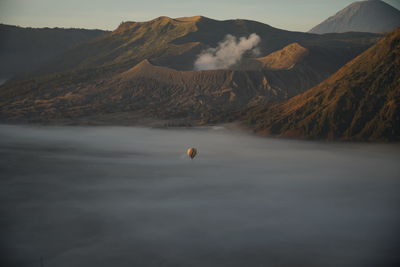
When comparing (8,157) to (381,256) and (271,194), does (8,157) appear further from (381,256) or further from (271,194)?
(381,256)

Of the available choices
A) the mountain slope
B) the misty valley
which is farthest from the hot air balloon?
the mountain slope

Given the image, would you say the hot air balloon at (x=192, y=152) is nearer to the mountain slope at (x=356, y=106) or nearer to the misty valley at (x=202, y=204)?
the misty valley at (x=202, y=204)

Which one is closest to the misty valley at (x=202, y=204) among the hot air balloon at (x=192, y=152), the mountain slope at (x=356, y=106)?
the hot air balloon at (x=192, y=152)

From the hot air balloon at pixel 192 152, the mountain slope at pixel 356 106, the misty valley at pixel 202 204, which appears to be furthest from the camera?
the mountain slope at pixel 356 106

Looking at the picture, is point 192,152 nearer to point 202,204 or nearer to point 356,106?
point 202,204

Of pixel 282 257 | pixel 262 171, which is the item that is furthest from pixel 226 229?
pixel 262 171

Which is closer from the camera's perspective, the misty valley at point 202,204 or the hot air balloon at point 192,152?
the misty valley at point 202,204

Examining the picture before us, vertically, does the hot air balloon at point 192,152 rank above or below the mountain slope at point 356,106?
below
